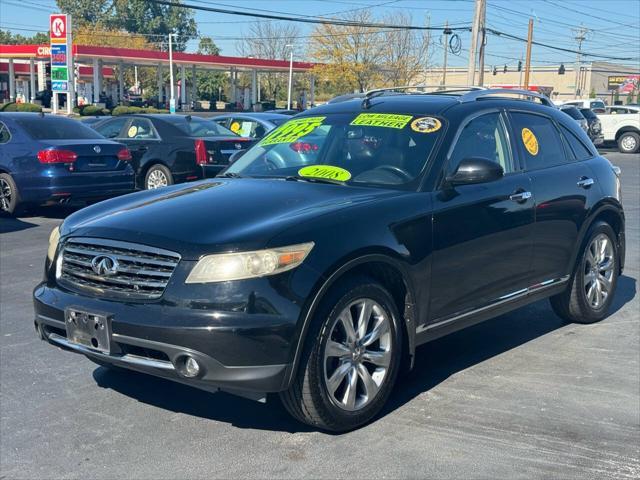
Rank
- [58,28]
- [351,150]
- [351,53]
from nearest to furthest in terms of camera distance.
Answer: [351,150]
[58,28]
[351,53]

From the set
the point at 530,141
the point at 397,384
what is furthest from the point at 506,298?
the point at 530,141

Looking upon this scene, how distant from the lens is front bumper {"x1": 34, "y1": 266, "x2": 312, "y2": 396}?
3.80 meters

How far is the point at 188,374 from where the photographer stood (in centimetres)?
389

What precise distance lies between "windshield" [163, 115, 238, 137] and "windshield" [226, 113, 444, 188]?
8.69m

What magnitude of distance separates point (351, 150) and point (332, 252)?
1.39 meters

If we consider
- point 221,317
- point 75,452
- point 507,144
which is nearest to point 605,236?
point 507,144

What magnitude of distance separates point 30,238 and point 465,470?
7.97 meters

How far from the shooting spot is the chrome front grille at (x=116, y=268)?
13.0 feet

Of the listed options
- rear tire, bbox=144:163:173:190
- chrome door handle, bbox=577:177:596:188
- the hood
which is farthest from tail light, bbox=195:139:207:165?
the hood

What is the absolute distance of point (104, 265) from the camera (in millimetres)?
4148

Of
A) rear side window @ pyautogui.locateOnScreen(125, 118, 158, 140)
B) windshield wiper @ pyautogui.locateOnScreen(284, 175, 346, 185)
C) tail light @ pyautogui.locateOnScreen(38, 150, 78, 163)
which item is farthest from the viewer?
rear side window @ pyautogui.locateOnScreen(125, 118, 158, 140)

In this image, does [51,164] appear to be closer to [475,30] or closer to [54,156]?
[54,156]

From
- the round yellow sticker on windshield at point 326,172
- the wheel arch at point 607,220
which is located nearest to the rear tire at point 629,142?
the wheel arch at point 607,220

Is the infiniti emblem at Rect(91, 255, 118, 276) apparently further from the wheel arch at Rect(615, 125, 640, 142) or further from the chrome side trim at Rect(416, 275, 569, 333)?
the wheel arch at Rect(615, 125, 640, 142)
